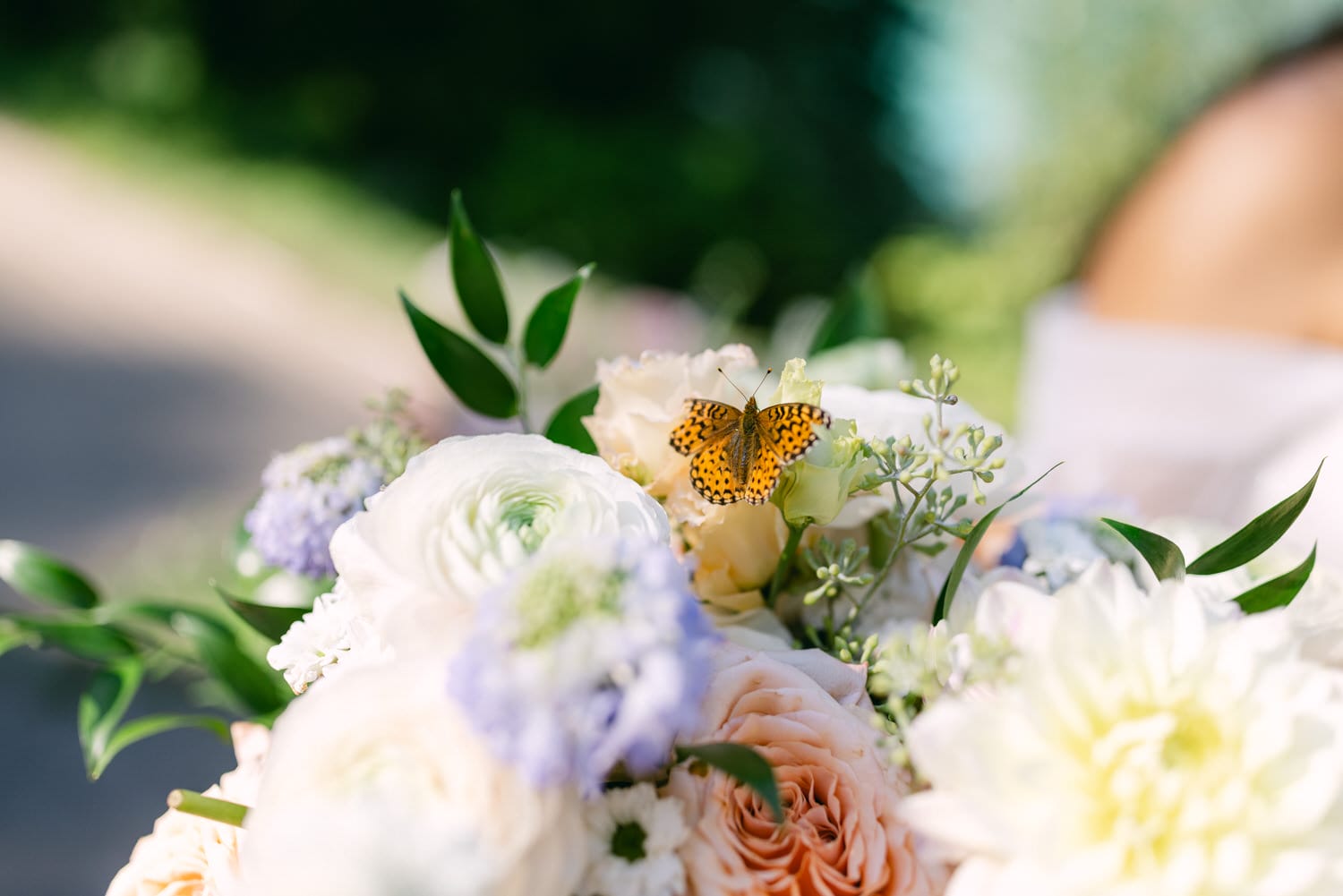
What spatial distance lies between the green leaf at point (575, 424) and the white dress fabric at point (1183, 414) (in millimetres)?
789

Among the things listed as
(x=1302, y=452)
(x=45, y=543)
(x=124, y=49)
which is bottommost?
(x=1302, y=452)

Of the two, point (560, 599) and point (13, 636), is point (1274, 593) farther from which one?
point (13, 636)

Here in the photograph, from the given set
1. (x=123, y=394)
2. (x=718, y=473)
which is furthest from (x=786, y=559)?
(x=123, y=394)

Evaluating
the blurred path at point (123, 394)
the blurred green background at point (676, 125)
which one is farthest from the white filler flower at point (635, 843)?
the blurred green background at point (676, 125)

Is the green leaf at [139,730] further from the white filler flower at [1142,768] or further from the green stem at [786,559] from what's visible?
the white filler flower at [1142,768]

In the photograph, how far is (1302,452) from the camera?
131 cm

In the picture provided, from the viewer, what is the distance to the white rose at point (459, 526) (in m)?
0.51

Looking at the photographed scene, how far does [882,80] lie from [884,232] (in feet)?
3.67

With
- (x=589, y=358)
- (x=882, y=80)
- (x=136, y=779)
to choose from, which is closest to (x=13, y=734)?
(x=136, y=779)

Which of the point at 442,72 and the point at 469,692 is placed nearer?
the point at 469,692

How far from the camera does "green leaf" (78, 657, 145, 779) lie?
2.54ft

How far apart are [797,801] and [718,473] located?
0.19m

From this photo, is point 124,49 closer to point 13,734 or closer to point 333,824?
point 13,734

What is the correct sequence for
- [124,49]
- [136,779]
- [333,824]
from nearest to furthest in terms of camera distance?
1. [333,824]
2. [136,779]
3. [124,49]
